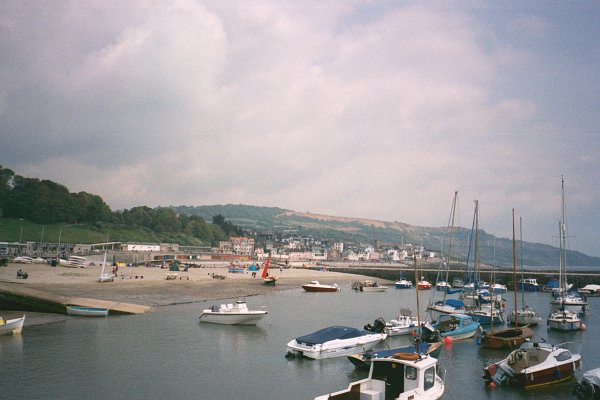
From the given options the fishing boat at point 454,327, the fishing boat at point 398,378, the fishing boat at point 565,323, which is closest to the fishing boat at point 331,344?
the fishing boat at point 454,327

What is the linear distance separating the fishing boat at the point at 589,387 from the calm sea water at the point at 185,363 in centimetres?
85

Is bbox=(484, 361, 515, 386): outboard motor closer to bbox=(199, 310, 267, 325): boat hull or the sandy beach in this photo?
bbox=(199, 310, 267, 325): boat hull

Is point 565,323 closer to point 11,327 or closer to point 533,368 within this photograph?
point 533,368

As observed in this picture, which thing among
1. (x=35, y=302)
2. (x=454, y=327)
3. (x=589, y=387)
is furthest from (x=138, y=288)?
(x=589, y=387)

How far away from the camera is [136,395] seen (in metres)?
22.7

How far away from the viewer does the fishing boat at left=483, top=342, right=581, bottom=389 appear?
82.8 ft

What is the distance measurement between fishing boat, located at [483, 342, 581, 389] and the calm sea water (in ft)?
2.04

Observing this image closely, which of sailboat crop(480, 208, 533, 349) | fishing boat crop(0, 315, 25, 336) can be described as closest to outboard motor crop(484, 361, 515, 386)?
sailboat crop(480, 208, 533, 349)

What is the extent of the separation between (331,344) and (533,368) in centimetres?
1182

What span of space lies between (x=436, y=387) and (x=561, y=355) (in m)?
10.6

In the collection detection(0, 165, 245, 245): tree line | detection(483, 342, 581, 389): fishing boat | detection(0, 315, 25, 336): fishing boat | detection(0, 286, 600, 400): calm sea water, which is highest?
detection(0, 165, 245, 245): tree line

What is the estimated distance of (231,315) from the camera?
42344mm

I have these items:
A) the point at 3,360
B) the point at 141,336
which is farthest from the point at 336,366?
the point at 3,360

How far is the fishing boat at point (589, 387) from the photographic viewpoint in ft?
76.8
